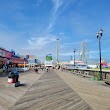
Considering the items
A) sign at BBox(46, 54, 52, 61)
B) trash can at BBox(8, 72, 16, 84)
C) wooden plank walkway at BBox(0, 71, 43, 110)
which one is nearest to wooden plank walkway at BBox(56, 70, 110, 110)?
wooden plank walkway at BBox(0, 71, 43, 110)

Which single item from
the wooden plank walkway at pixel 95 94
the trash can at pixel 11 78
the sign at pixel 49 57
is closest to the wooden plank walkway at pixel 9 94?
the trash can at pixel 11 78

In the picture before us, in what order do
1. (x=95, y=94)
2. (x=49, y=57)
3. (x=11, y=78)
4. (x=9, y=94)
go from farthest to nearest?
1. (x=49, y=57)
2. (x=11, y=78)
3. (x=95, y=94)
4. (x=9, y=94)

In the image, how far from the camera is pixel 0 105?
28.5ft

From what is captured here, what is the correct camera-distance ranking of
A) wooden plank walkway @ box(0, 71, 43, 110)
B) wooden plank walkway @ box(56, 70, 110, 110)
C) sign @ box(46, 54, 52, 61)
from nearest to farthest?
1. wooden plank walkway @ box(0, 71, 43, 110)
2. wooden plank walkway @ box(56, 70, 110, 110)
3. sign @ box(46, 54, 52, 61)

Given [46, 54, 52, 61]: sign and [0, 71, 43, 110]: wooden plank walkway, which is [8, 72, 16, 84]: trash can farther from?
[46, 54, 52, 61]: sign

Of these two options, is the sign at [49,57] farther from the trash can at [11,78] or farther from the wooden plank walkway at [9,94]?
the trash can at [11,78]

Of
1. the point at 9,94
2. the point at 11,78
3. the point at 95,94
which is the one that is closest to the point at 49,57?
the point at 11,78

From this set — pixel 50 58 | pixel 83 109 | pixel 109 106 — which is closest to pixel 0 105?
pixel 83 109

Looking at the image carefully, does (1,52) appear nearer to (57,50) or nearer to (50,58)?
(50,58)

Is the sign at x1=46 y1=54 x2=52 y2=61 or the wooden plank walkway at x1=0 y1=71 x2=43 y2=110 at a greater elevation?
the sign at x1=46 y1=54 x2=52 y2=61

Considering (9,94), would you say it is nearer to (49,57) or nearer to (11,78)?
(11,78)

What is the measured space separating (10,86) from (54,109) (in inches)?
309

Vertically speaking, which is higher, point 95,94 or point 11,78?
point 11,78

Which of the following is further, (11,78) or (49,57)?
(49,57)
